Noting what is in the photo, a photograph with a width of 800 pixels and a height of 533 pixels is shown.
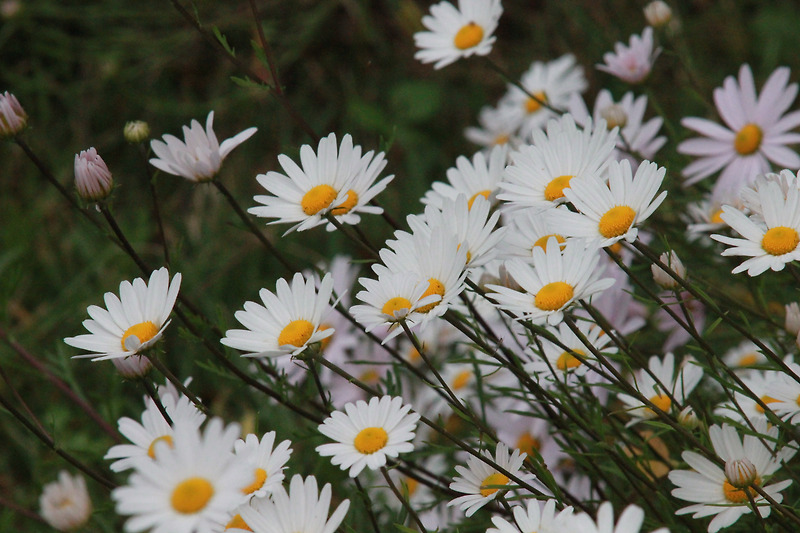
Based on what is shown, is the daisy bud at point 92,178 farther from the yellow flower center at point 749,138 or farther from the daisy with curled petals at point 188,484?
the yellow flower center at point 749,138

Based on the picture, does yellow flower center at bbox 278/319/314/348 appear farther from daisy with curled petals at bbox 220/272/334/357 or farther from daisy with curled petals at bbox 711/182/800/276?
daisy with curled petals at bbox 711/182/800/276

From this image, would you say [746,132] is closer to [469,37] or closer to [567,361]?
[469,37]

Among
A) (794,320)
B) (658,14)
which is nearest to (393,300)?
(794,320)

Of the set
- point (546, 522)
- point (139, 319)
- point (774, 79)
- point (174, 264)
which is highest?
point (774, 79)

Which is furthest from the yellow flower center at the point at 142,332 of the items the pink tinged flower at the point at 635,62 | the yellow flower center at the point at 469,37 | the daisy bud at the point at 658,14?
the daisy bud at the point at 658,14

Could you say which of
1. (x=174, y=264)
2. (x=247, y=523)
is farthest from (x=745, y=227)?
(x=174, y=264)

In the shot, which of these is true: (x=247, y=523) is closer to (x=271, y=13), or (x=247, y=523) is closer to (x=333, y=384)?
(x=333, y=384)
